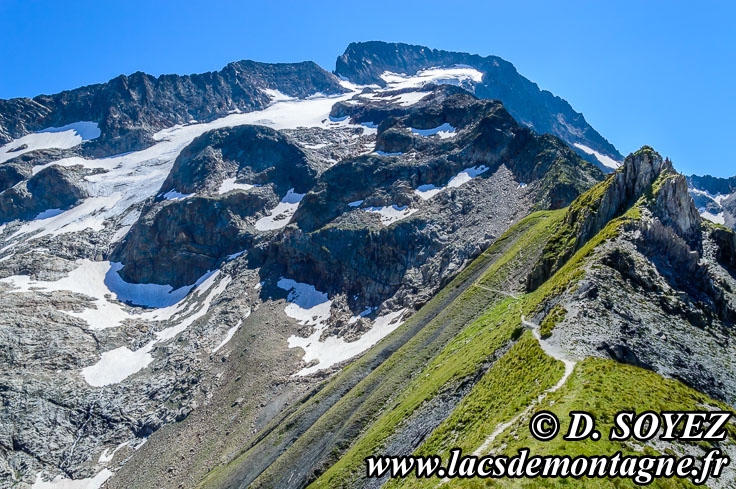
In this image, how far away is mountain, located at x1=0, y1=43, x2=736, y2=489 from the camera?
106ft

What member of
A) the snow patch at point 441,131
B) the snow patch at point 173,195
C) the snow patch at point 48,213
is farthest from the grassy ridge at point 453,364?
the snow patch at point 48,213

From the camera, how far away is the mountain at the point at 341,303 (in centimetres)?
3225

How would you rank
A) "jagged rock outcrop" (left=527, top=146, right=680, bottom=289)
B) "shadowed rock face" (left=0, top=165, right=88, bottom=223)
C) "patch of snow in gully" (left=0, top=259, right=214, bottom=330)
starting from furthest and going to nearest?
"shadowed rock face" (left=0, top=165, right=88, bottom=223)
"patch of snow in gully" (left=0, top=259, right=214, bottom=330)
"jagged rock outcrop" (left=527, top=146, right=680, bottom=289)

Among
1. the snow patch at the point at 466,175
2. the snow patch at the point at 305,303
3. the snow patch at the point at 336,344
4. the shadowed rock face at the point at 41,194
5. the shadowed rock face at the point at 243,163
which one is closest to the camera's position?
the snow patch at the point at 336,344

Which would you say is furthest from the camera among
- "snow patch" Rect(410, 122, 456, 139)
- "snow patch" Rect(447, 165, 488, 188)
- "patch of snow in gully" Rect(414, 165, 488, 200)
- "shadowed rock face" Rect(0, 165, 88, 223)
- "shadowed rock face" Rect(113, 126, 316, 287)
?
"shadowed rock face" Rect(0, 165, 88, 223)

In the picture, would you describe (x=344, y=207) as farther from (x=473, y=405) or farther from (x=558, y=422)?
(x=558, y=422)

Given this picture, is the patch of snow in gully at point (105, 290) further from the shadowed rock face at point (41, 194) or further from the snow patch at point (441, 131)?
the snow patch at point (441, 131)


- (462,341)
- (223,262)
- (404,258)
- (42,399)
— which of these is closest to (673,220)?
(462,341)

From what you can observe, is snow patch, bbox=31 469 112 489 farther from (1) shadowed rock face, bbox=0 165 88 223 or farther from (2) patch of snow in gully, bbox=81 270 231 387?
(1) shadowed rock face, bbox=0 165 88 223

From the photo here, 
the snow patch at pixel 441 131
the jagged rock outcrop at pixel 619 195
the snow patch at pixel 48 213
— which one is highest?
the snow patch at pixel 441 131

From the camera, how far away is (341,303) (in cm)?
10750

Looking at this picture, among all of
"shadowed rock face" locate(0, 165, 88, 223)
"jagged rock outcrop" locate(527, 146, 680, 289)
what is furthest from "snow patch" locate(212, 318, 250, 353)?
"shadowed rock face" locate(0, 165, 88, 223)

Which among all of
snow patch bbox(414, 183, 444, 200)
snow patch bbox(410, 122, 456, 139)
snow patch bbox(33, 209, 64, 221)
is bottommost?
snow patch bbox(33, 209, 64, 221)

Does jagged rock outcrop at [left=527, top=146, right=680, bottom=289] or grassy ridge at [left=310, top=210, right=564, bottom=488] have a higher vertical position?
jagged rock outcrop at [left=527, top=146, right=680, bottom=289]
